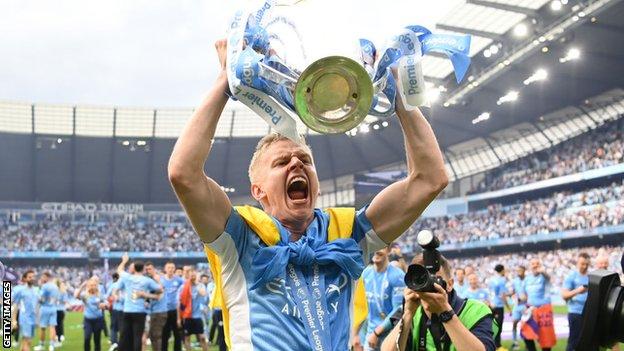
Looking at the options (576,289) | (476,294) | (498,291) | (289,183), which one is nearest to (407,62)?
(289,183)

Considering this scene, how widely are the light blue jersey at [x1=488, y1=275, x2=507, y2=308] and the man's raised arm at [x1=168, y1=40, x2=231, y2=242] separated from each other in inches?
480

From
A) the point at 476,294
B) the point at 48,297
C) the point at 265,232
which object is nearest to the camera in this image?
the point at 265,232

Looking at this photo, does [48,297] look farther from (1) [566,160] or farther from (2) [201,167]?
(1) [566,160]

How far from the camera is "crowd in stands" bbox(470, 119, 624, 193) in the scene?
118 ft

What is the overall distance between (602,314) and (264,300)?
1168 millimetres

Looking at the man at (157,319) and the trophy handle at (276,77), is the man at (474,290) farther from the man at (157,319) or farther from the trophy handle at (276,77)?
the trophy handle at (276,77)

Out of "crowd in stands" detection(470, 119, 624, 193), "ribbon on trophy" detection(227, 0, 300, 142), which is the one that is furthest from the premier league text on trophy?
"crowd in stands" detection(470, 119, 624, 193)

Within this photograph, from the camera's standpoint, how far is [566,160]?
131ft

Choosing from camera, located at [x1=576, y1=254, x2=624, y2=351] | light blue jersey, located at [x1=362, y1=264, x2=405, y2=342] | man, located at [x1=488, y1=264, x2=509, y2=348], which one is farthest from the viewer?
man, located at [x1=488, y1=264, x2=509, y2=348]

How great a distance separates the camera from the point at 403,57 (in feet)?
7.57

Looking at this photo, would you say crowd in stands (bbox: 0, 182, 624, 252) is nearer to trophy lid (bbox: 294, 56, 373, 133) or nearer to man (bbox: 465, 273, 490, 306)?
man (bbox: 465, 273, 490, 306)

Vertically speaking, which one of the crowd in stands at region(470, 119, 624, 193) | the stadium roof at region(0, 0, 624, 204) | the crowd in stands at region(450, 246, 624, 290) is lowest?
the crowd in stands at region(450, 246, 624, 290)

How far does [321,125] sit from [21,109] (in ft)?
144

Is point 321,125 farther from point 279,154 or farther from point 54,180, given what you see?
point 54,180
